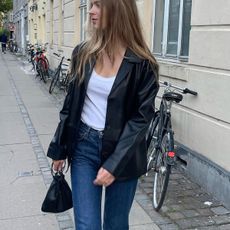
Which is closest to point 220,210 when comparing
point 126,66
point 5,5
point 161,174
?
point 161,174

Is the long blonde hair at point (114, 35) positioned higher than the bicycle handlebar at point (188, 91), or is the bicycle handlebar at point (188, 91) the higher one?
the long blonde hair at point (114, 35)

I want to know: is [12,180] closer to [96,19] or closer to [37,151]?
[37,151]

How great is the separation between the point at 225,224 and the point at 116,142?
2.09 metres

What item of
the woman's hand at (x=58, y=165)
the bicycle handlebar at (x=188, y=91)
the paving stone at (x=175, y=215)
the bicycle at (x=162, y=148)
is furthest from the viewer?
the bicycle handlebar at (x=188, y=91)

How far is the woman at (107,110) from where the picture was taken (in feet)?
8.17

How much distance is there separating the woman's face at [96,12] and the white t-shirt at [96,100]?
268 mm

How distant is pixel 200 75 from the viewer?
5141 millimetres

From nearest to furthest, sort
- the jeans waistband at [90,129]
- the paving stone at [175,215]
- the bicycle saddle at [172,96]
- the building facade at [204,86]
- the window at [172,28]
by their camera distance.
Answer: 1. the jeans waistband at [90,129]
2. the paving stone at [175,215]
3. the building facade at [204,86]
4. the bicycle saddle at [172,96]
5. the window at [172,28]

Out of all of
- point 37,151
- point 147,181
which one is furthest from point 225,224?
point 37,151

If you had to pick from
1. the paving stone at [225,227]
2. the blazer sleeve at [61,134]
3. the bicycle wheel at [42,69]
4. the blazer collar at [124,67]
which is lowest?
the bicycle wheel at [42,69]

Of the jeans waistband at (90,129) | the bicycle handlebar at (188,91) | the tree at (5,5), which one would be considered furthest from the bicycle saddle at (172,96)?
the tree at (5,5)

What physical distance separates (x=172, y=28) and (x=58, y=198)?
4130 mm

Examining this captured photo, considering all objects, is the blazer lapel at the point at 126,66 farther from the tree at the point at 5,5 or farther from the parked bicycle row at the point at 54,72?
the tree at the point at 5,5

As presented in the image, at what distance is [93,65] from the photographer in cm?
259
